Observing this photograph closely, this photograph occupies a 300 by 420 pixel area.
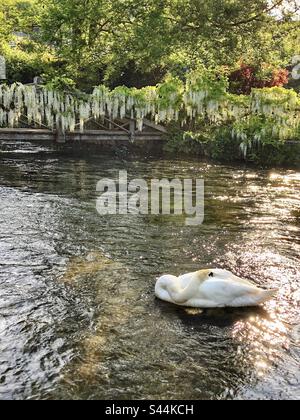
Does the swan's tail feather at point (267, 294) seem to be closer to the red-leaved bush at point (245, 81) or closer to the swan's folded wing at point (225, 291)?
the swan's folded wing at point (225, 291)

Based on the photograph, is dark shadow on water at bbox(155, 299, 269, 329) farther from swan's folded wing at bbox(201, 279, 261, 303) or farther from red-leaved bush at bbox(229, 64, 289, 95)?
red-leaved bush at bbox(229, 64, 289, 95)

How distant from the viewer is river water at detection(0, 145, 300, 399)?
4.99 metres

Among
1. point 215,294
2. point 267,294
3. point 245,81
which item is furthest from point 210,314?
point 245,81

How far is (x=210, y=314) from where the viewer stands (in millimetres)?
6445

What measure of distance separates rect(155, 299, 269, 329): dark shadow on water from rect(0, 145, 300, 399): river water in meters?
0.03

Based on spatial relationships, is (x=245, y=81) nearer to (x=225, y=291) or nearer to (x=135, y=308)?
(x=225, y=291)

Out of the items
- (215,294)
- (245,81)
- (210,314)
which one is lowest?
(210,314)

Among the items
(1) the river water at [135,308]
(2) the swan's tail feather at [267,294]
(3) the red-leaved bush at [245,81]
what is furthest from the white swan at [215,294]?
(3) the red-leaved bush at [245,81]

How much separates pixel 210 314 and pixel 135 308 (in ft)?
3.28

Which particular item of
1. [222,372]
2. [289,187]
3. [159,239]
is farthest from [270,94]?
[222,372]

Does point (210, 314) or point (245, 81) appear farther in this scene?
point (245, 81)

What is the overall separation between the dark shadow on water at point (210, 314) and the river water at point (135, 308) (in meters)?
0.03

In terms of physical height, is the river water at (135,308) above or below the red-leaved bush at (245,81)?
below

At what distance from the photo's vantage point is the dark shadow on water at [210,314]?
622 cm
